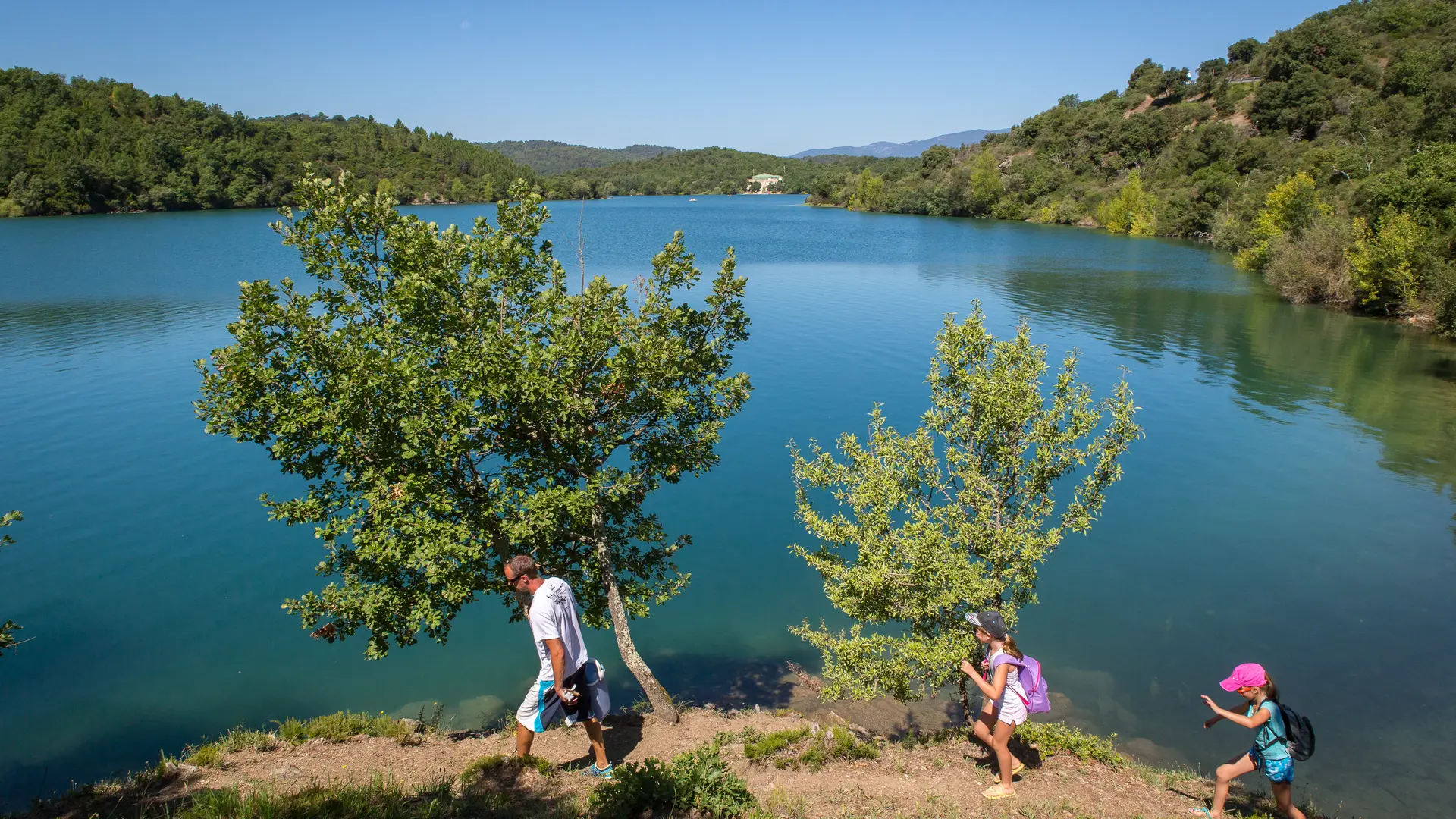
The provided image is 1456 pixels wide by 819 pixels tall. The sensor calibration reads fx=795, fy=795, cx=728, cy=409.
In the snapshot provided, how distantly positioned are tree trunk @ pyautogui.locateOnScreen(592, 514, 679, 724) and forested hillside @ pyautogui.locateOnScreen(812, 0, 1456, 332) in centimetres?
5073

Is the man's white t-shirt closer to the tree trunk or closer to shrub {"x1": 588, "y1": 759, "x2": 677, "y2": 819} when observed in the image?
shrub {"x1": 588, "y1": 759, "x2": 677, "y2": 819}

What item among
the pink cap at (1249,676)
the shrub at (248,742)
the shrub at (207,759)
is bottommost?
the shrub at (248,742)

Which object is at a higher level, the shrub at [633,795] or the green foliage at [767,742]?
the shrub at [633,795]

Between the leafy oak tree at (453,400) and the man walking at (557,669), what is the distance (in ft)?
4.19

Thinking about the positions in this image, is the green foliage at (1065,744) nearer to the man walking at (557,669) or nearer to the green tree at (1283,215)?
the man walking at (557,669)

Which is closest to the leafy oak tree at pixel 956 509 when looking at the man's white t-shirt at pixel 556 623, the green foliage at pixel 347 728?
the man's white t-shirt at pixel 556 623

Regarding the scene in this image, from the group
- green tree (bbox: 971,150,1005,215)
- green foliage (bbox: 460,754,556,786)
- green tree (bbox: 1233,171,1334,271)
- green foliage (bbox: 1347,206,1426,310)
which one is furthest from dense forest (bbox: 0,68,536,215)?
green foliage (bbox: 460,754,556,786)

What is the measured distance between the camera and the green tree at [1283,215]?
6538cm

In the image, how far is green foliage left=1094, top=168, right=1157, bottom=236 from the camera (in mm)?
108750

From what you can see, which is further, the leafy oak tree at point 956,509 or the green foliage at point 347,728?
the green foliage at point 347,728

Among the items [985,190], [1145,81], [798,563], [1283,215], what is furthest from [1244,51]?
[798,563]

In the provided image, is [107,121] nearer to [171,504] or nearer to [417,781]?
[171,504]

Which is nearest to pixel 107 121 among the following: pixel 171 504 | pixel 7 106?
pixel 7 106

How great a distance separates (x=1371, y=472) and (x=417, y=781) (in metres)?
32.3
